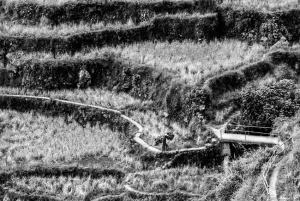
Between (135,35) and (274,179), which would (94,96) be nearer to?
(135,35)

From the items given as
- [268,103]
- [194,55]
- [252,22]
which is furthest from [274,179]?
[252,22]

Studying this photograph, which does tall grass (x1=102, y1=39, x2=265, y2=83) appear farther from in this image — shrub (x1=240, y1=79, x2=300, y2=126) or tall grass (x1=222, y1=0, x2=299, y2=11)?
shrub (x1=240, y1=79, x2=300, y2=126)

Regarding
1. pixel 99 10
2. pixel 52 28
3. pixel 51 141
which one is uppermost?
pixel 99 10

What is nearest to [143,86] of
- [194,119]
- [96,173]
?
[194,119]

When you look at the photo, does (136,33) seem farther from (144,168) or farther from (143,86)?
(144,168)

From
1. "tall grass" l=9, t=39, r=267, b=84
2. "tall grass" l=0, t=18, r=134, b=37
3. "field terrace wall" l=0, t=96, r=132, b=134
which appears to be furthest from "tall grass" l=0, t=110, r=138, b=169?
"tall grass" l=0, t=18, r=134, b=37

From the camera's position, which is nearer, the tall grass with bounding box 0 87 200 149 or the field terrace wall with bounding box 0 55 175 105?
the tall grass with bounding box 0 87 200 149

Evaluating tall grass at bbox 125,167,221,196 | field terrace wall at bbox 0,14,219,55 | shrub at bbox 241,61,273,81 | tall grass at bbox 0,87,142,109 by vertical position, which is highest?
field terrace wall at bbox 0,14,219,55
